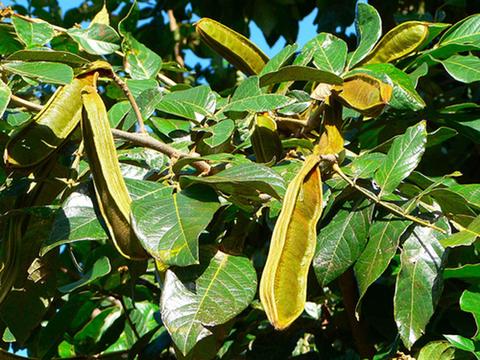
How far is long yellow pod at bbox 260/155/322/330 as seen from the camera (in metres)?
0.77

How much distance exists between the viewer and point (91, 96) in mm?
894

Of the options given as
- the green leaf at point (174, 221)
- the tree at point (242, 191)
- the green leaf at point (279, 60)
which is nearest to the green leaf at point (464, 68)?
the tree at point (242, 191)

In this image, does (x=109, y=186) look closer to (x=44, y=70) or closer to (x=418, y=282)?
(x=44, y=70)

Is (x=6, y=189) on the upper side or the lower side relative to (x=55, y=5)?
upper

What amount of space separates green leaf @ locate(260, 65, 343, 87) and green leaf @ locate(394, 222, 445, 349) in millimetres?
209

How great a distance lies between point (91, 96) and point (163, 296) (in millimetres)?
229

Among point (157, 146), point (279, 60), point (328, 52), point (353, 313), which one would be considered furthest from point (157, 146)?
point (353, 313)

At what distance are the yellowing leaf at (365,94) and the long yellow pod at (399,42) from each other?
0.60ft

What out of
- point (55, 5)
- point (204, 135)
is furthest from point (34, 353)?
point (55, 5)

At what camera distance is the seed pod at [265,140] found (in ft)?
3.49

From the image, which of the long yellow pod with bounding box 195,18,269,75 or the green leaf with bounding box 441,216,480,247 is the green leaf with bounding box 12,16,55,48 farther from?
the green leaf with bounding box 441,216,480,247

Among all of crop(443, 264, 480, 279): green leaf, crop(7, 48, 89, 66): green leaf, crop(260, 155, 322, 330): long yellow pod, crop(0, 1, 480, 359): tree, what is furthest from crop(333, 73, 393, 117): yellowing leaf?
crop(7, 48, 89, 66): green leaf

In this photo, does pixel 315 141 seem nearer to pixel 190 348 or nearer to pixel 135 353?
pixel 190 348

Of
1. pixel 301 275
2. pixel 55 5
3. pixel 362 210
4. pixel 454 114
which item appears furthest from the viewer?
pixel 55 5
